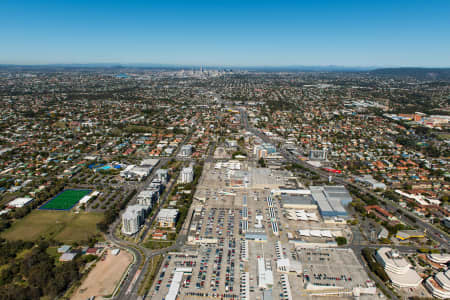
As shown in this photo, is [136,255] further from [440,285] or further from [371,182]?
[371,182]

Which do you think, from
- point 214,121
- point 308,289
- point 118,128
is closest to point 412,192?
point 308,289

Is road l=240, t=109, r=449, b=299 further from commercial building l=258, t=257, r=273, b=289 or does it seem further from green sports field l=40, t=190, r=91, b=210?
green sports field l=40, t=190, r=91, b=210

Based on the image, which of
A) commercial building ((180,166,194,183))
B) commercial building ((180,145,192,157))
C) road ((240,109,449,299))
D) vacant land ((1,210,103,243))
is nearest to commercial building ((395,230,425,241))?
road ((240,109,449,299))

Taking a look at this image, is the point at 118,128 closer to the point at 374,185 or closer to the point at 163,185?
the point at 163,185

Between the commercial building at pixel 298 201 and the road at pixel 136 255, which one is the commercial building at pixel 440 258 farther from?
the road at pixel 136 255

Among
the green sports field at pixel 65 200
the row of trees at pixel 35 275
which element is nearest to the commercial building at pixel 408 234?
the row of trees at pixel 35 275
